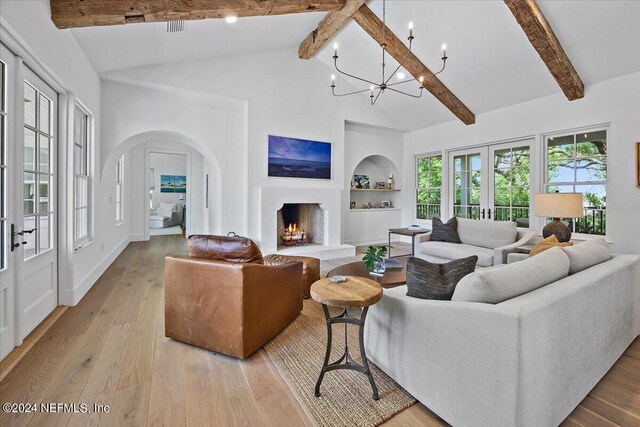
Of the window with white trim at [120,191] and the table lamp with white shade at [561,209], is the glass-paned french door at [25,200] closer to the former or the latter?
the window with white trim at [120,191]

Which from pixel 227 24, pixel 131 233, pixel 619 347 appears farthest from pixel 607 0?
pixel 131 233

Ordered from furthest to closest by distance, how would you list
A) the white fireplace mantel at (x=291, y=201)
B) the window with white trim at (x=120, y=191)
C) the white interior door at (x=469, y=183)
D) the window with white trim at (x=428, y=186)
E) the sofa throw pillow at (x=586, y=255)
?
the window with white trim at (x=428, y=186)
the white interior door at (x=469, y=183)
the window with white trim at (x=120, y=191)
the white fireplace mantel at (x=291, y=201)
the sofa throw pillow at (x=586, y=255)

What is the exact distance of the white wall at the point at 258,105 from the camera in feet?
14.5

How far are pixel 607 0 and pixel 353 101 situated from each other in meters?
3.97

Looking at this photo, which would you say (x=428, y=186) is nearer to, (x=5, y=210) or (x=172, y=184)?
(x=5, y=210)

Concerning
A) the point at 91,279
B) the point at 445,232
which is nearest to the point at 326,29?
the point at 445,232

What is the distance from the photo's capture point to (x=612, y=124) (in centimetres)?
425

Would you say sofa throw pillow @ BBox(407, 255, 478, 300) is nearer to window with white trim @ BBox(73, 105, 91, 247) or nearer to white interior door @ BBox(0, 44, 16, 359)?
white interior door @ BBox(0, 44, 16, 359)

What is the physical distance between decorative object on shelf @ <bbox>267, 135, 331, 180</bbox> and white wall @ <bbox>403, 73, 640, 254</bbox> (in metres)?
3.31

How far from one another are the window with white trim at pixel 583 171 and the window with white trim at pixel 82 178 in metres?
6.76

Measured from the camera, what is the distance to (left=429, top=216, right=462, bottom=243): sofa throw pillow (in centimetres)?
472

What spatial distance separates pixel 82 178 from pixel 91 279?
124cm

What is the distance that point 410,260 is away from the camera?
5.87ft

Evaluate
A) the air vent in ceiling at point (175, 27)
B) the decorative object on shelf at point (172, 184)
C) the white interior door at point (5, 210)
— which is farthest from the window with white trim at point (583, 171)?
the decorative object on shelf at point (172, 184)
